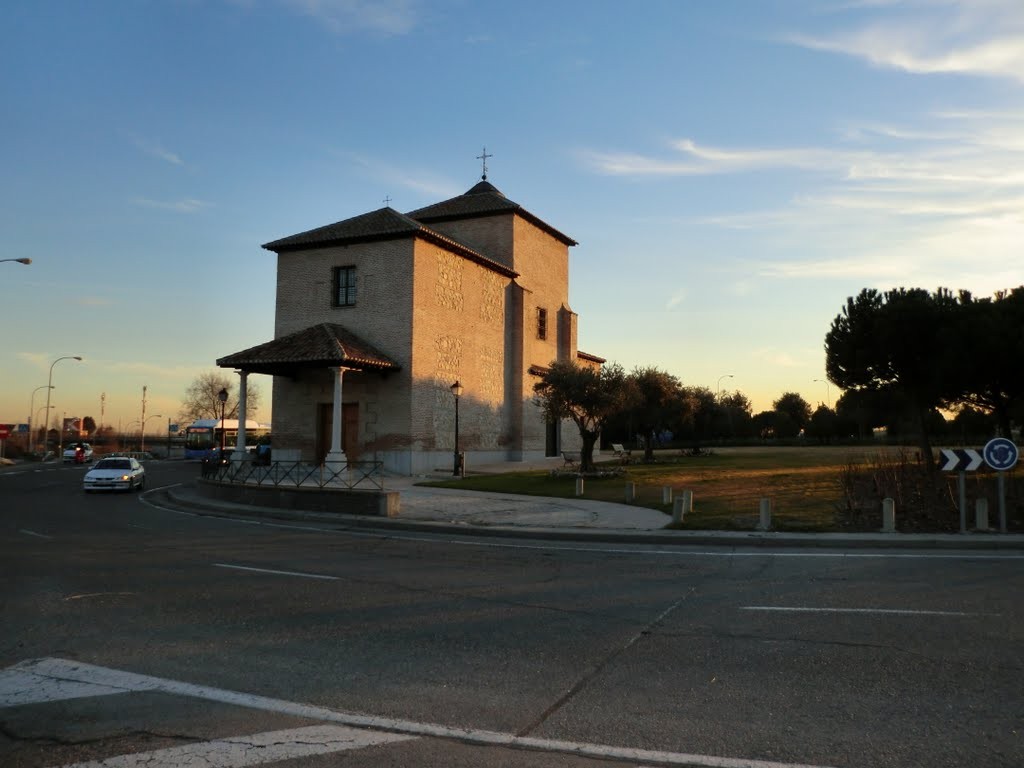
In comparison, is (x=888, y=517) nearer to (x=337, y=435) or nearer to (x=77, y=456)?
(x=337, y=435)

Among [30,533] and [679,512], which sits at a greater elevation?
[679,512]

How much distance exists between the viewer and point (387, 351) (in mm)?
31859

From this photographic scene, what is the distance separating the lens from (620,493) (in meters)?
23.1

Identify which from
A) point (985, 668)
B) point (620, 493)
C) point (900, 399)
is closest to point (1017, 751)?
point (985, 668)

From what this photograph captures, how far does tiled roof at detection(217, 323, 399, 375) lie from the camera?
93.7 feet

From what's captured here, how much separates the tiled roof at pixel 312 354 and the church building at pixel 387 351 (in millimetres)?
71

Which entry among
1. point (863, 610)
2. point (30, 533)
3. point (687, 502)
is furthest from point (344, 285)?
point (863, 610)

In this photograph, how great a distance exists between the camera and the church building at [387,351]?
102 feet

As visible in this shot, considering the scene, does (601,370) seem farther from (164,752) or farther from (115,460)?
(164,752)

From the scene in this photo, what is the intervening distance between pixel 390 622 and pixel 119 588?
13.0ft

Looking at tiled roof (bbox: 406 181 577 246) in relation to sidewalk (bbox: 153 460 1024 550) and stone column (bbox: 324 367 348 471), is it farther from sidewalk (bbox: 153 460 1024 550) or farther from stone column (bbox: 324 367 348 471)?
sidewalk (bbox: 153 460 1024 550)

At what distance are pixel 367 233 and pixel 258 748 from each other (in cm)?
3004

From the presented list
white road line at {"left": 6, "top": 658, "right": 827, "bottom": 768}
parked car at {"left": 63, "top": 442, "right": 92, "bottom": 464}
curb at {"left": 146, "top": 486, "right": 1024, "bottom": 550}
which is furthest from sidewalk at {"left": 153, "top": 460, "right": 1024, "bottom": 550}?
parked car at {"left": 63, "top": 442, "right": 92, "bottom": 464}

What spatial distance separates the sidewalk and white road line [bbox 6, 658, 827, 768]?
9.71m
